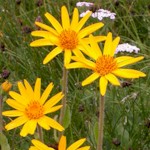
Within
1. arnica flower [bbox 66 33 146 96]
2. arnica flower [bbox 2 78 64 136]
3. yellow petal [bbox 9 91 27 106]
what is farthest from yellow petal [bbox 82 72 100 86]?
yellow petal [bbox 9 91 27 106]

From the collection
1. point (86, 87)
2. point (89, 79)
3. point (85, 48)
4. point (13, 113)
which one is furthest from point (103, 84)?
point (86, 87)

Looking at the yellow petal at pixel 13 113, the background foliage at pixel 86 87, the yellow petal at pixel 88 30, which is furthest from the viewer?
the background foliage at pixel 86 87

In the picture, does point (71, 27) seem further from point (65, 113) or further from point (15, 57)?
point (15, 57)

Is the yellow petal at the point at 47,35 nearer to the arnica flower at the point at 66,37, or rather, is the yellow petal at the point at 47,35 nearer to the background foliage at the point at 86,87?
→ the arnica flower at the point at 66,37

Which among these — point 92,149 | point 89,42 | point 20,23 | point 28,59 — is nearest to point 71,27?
point 89,42

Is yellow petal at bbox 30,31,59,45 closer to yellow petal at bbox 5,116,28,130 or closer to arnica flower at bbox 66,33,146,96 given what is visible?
arnica flower at bbox 66,33,146,96

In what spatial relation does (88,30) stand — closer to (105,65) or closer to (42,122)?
(105,65)

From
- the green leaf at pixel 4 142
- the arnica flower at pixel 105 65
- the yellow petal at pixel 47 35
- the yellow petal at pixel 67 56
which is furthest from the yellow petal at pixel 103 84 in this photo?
the green leaf at pixel 4 142
